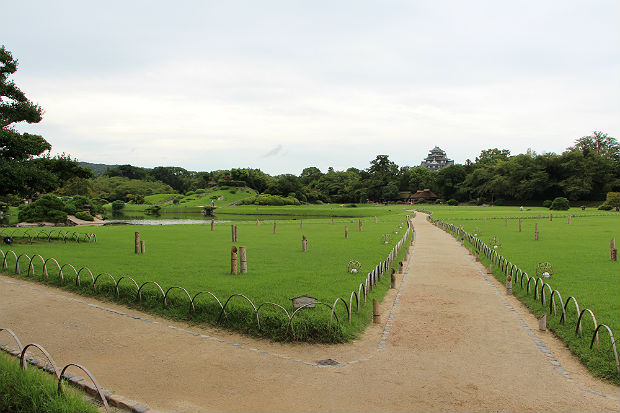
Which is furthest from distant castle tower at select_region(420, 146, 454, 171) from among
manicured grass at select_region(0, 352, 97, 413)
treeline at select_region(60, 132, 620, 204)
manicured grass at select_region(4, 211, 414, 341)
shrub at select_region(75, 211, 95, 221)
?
manicured grass at select_region(0, 352, 97, 413)

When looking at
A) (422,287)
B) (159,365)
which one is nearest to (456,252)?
(422,287)

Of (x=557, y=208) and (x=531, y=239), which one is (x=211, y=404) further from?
(x=557, y=208)

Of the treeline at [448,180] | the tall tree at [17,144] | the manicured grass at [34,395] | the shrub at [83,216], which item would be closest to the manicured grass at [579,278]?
the manicured grass at [34,395]

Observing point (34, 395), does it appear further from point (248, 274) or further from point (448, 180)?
point (448, 180)

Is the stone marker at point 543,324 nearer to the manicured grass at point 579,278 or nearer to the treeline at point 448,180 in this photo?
the manicured grass at point 579,278

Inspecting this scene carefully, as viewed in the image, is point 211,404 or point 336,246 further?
point 336,246

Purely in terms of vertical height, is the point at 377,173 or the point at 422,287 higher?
the point at 377,173

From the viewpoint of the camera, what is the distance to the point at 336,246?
987 inches

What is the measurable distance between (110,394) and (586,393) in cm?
741

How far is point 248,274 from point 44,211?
127 feet

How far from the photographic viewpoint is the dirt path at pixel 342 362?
648 cm

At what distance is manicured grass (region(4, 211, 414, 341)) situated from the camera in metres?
10.0

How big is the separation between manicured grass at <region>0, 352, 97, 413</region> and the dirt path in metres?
0.86

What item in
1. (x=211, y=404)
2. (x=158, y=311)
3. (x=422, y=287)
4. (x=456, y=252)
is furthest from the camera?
(x=456, y=252)
